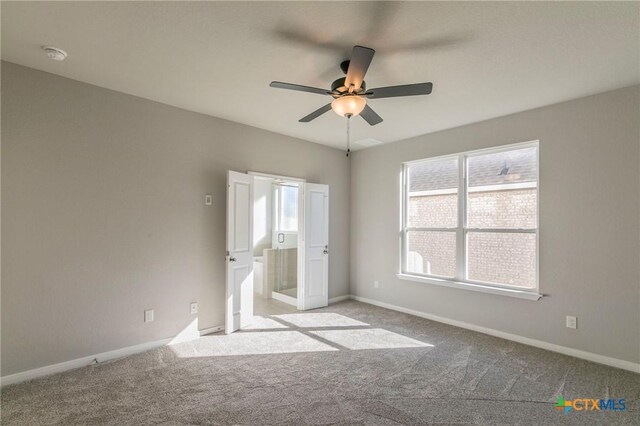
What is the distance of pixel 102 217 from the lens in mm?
3154

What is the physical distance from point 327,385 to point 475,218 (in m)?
2.94

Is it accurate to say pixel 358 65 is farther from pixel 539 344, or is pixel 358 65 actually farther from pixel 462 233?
pixel 539 344

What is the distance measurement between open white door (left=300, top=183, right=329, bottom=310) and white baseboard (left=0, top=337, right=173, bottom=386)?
2.20m

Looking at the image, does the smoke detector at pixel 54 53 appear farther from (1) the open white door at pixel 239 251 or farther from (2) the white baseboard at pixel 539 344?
(2) the white baseboard at pixel 539 344

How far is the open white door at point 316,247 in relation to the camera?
5055 millimetres

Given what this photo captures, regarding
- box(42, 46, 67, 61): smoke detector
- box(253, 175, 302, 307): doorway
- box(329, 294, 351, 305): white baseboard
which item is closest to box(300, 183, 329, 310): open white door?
box(329, 294, 351, 305): white baseboard

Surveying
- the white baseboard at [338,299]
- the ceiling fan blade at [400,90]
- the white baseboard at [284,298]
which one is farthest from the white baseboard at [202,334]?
the ceiling fan blade at [400,90]

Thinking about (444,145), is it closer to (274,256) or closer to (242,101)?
(242,101)

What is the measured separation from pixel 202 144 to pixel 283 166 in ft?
4.24

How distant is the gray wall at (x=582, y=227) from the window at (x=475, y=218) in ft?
0.52

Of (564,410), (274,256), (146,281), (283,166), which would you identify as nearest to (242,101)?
(283,166)

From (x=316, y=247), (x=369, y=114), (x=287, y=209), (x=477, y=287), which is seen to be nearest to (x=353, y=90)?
(x=369, y=114)

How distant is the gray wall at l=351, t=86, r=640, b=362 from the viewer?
9.96 feet

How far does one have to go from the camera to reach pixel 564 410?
235 centimetres
